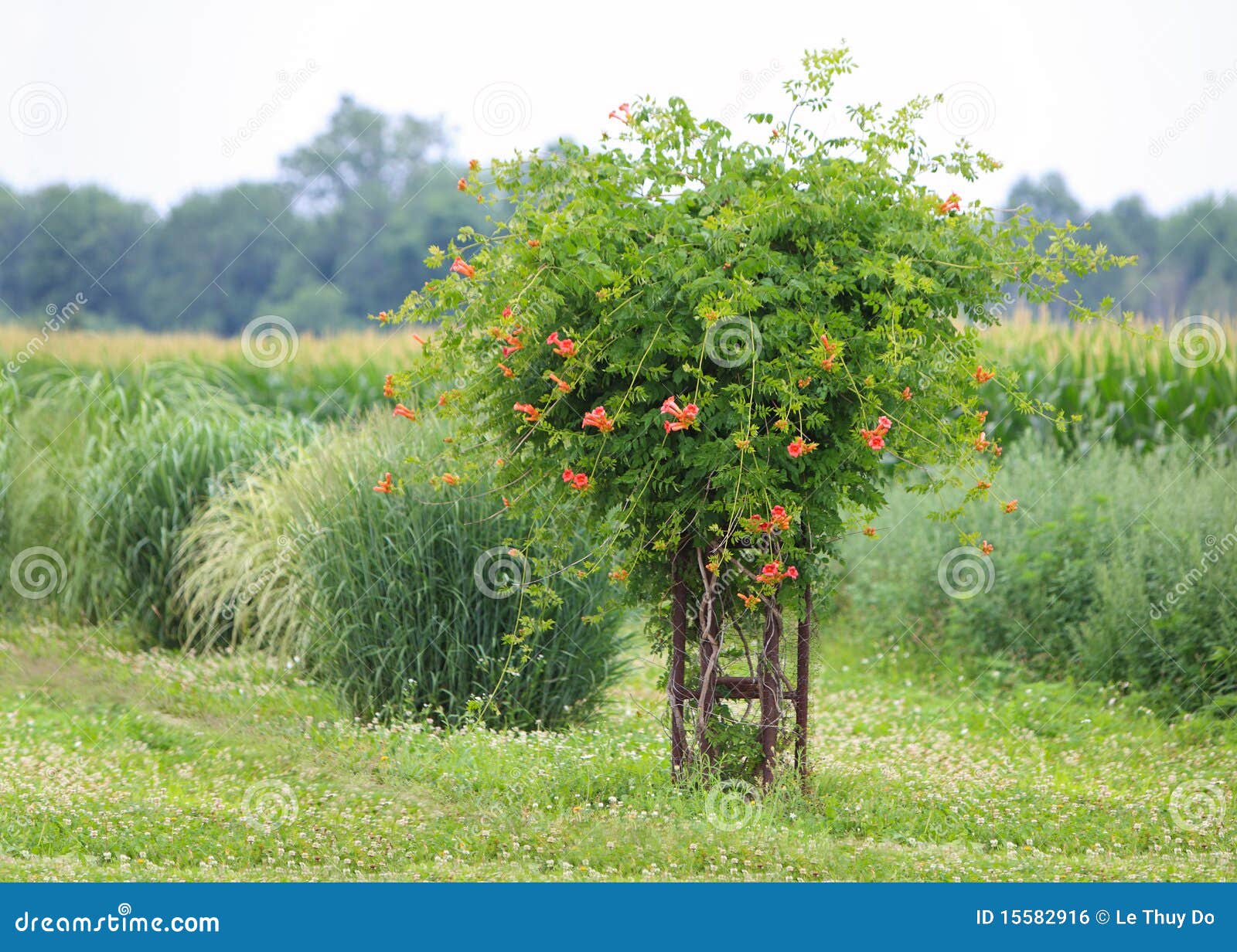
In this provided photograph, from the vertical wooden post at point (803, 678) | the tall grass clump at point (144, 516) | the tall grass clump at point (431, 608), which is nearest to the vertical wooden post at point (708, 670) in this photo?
the vertical wooden post at point (803, 678)

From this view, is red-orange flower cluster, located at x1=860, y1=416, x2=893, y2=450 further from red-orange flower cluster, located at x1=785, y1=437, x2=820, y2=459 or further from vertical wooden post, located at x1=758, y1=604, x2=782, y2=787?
vertical wooden post, located at x1=758, y1=604, x2=782, y2=787

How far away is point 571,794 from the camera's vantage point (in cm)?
518

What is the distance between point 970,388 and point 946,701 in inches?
148

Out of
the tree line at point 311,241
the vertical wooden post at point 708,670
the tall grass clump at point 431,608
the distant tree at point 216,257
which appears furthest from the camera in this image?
the distant tree at point 216,257

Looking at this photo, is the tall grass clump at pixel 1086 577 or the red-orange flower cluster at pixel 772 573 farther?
the tall grass clump at pixel 1086 577

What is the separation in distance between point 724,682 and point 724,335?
154 cm

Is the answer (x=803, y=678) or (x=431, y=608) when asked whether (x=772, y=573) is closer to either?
(x=803, y=678)

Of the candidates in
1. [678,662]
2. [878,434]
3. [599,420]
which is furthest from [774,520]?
Answer: [678,662]

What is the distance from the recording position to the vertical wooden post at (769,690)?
15.7 ft

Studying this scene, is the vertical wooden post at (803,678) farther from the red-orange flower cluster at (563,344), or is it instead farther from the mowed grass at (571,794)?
the red-orange flower cluster at (563,344)

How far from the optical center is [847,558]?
9.89m

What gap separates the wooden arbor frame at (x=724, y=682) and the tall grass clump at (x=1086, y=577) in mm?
3328

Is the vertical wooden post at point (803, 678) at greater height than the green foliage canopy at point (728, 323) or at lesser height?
lesser

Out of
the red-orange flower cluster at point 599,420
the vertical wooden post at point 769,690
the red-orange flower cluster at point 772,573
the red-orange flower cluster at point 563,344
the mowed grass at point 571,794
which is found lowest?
the mowed grass at point 571,794
